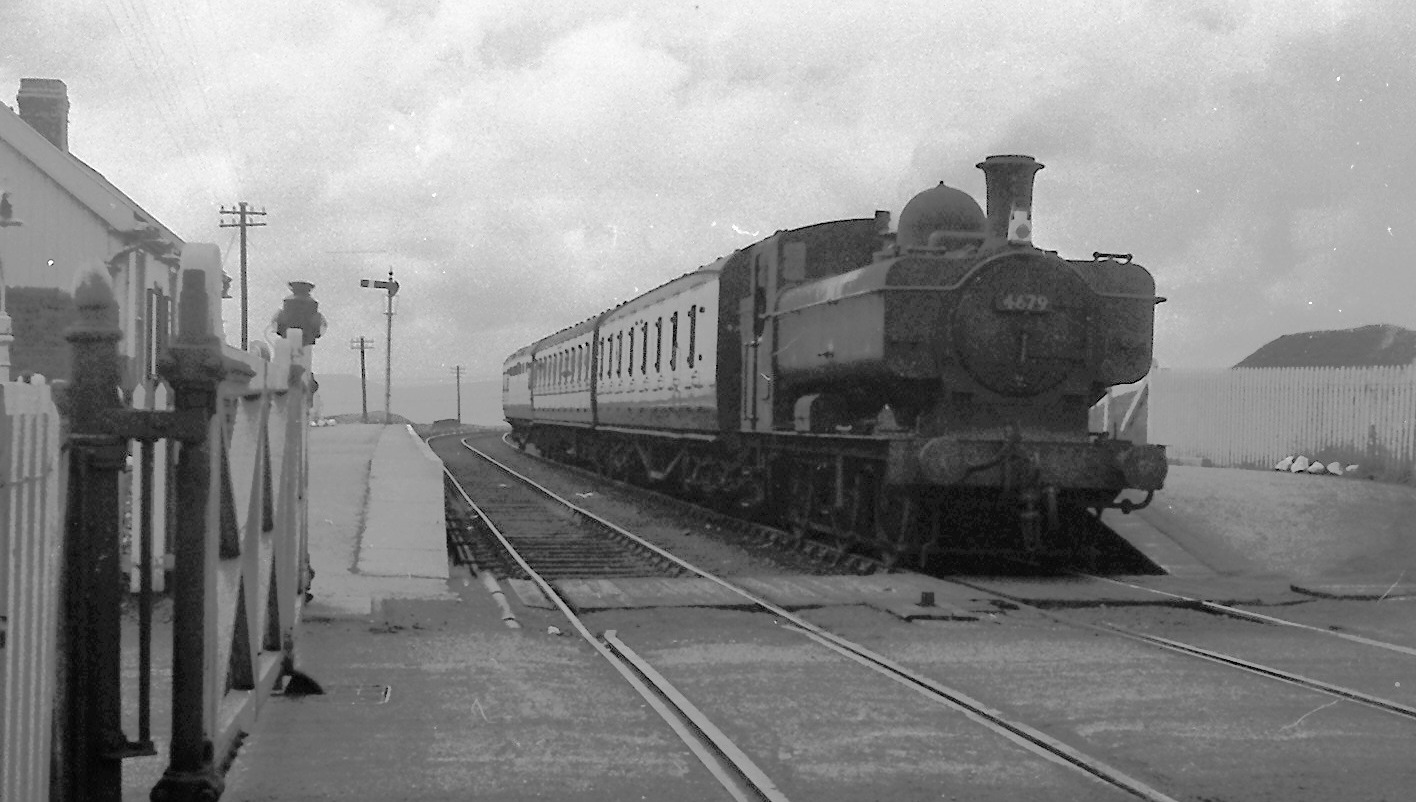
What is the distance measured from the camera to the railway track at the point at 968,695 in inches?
214

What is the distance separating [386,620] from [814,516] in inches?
257

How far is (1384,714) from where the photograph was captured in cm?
664

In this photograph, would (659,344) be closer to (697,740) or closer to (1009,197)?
(1009,197)

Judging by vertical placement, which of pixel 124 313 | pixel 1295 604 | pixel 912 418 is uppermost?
pixel 124 313

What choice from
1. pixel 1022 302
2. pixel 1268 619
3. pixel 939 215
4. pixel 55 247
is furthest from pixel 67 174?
pixel 1268 619

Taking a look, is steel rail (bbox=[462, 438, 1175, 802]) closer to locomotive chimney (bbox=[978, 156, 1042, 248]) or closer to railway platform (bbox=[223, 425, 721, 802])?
railway platform (bbox=[223, 425, 721, 802])

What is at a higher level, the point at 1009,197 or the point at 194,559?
the point at 1009,197

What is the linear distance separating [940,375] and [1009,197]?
167 cm

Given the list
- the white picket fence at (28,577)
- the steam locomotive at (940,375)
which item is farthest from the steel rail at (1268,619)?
the white picket fence at (28,577)

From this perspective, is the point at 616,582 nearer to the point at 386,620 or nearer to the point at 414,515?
the point at 386,620

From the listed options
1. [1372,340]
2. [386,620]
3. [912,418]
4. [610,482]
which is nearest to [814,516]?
[912,418]

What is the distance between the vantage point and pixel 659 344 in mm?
20016

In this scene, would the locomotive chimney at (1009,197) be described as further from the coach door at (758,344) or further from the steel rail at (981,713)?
the steel rail at (981,713)

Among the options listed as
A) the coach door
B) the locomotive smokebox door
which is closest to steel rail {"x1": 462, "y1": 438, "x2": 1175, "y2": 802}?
the locomotive smokebox door
